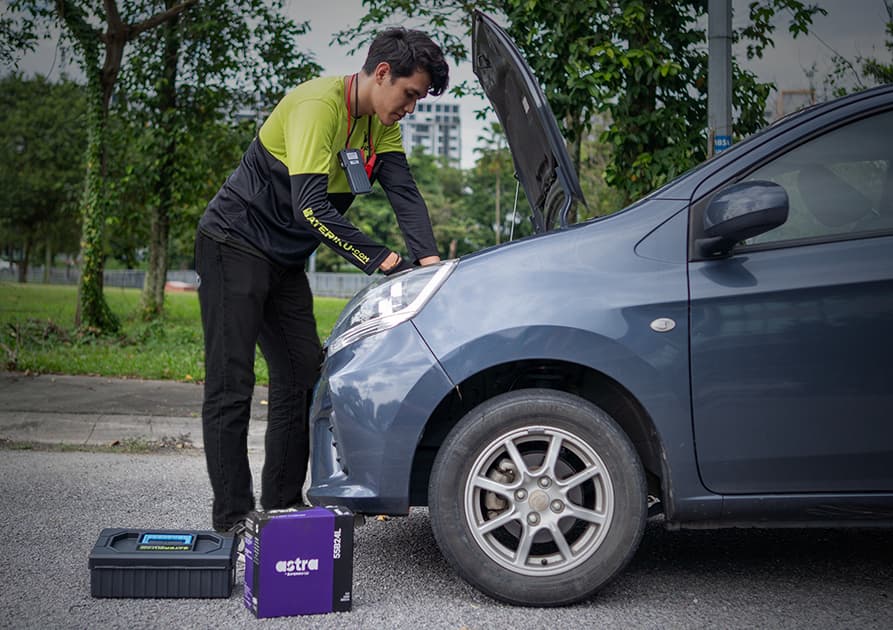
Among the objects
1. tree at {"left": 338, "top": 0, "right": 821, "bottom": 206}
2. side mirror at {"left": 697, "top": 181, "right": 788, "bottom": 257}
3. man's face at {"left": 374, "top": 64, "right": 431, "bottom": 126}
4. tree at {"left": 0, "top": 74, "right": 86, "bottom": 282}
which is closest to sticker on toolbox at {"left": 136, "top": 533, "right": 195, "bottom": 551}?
man's face at {"left": 374, "top": 64, "right": 431, "bottom": 126}

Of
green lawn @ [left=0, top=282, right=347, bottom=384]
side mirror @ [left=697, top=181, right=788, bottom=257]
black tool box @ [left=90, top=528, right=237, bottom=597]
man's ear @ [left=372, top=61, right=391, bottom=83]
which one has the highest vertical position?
man's ear @ [left=372, top=61, right=391, bottom=83]

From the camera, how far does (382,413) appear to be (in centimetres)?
301

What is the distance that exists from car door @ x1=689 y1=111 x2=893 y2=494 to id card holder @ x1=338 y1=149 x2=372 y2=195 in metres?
1.32

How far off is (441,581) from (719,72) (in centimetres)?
438

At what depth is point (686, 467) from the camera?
2.99 metres

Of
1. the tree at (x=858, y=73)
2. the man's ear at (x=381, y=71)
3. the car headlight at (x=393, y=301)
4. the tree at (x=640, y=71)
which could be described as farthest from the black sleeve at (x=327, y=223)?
the tree at (x=858, y=73)

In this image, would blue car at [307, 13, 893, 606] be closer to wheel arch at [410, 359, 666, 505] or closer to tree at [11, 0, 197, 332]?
wheel arch at [410, 359, 666, 505]

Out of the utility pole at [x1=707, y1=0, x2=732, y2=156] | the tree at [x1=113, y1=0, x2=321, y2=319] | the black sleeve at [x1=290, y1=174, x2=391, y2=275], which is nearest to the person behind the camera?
the black sleeve at [x1=290, y1=174, x2=391, y2=275]

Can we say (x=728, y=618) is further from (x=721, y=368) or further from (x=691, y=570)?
(x=721, y=368)

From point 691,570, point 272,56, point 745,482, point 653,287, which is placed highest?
point 272,56

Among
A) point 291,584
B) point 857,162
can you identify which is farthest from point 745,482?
point 291,584

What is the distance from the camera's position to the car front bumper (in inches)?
118

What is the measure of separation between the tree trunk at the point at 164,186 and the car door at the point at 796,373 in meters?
12.2

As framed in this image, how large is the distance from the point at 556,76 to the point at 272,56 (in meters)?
7.14
